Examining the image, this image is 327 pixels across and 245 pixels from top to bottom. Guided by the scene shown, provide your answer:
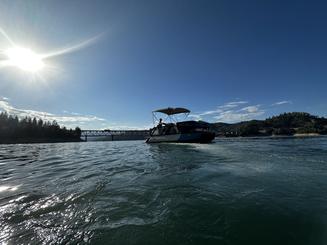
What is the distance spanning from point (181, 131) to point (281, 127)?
467ft

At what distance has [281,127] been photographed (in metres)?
147

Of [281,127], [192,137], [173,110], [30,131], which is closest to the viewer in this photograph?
[192,137]

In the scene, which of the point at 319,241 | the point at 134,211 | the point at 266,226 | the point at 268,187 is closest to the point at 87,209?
the point at 134,211

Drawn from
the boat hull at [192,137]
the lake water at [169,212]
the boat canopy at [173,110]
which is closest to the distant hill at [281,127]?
the boat canopy at [173,110]

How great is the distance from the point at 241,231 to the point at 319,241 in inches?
39.3

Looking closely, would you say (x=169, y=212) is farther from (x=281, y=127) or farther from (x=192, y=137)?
(x=281, y=127)

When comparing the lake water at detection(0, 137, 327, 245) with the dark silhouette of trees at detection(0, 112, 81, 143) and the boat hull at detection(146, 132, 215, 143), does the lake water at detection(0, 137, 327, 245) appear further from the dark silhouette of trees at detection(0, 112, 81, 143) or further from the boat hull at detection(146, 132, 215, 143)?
the dark silhouette of trees at detection(0, 112, 81, 143)

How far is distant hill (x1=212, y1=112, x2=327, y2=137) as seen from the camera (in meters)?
125

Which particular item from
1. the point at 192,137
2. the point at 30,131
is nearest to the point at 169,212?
the point at 192,137

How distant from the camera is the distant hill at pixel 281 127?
125 meters

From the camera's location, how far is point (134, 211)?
3.75 meters

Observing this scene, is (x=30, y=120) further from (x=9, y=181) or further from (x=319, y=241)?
(x=319, y=241)

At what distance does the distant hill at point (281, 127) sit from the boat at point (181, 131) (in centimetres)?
7772

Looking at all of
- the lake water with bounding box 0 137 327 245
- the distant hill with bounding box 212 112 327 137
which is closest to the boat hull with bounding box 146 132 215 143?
the lake water with bounding box 0 137 327 245
